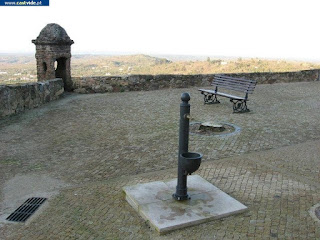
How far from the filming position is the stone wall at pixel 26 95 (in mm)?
9508

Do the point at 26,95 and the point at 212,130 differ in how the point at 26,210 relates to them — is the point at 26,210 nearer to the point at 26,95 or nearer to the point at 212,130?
the point at 212,130

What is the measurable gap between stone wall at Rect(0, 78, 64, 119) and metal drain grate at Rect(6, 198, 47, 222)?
5.58 meters

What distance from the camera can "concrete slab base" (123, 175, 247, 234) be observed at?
386cm

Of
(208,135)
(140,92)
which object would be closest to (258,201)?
(208,135)

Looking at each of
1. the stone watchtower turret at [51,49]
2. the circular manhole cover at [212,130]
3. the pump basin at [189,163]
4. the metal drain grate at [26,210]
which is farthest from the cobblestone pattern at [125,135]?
the pump basin at [189,163]

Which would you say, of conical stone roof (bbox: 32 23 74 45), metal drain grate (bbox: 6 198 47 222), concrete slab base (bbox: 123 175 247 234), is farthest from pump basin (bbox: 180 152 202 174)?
conical stone roof (bbox: 32 23 74 45)

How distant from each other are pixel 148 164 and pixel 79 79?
9271 mm

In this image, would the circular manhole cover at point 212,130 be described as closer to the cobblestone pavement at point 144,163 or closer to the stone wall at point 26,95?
the cobblestone pavement at point 144,163

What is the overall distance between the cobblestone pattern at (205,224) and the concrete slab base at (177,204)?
0.09m

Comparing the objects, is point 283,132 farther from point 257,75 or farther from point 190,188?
point 257,75

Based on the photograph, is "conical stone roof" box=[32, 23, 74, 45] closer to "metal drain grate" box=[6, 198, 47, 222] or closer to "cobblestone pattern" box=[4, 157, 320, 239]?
"cobblestone pattern" box=[4, 157, 320, 239]

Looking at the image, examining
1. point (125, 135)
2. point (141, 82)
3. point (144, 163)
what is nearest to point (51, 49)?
point (141, 82)

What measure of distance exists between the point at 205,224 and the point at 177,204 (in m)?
0.52

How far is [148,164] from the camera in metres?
6.09
